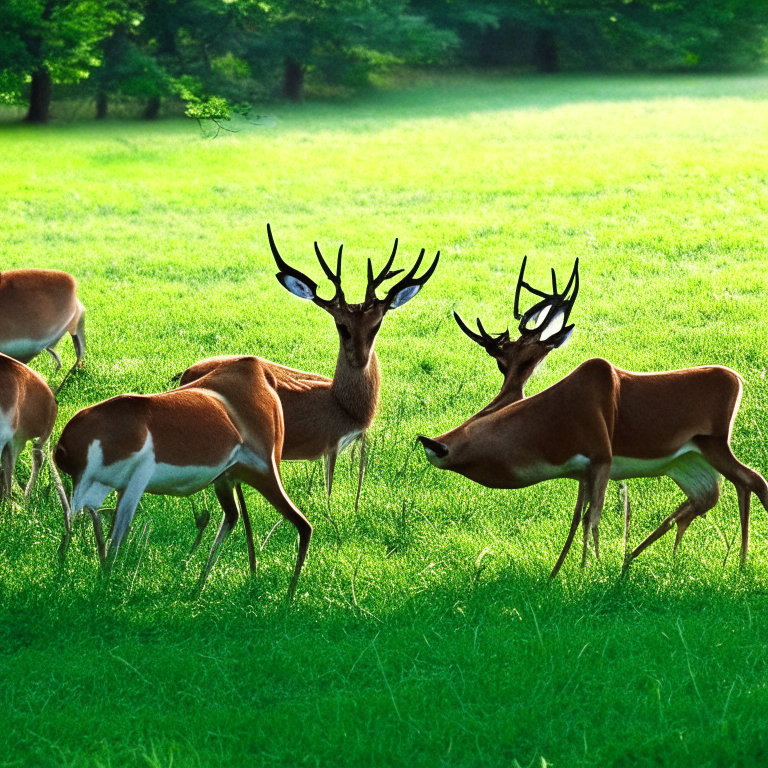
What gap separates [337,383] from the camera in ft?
19.6

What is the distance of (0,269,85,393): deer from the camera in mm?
8211

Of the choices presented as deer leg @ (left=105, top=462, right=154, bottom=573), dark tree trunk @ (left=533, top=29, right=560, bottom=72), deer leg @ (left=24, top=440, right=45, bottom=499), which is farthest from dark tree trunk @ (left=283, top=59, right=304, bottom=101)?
deer leg @ (left=105, top=462, right=154, bottom=573)

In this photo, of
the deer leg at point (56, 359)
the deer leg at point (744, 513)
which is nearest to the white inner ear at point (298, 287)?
the deer leg at point (744, 513)

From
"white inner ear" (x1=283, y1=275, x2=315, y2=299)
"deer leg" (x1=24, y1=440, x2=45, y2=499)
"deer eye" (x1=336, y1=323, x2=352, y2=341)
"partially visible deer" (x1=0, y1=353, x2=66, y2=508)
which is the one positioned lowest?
"deer leg" (x1=24, y1=440, x2=45, y2=499)

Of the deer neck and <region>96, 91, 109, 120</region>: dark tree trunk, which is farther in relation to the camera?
<region>96, 91, 109, 120</region>: dark tree trunk

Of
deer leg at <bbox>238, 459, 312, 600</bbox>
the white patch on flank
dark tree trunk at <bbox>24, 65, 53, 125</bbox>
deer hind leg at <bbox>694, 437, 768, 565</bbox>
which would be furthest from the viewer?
dark tree trunk at <bbox>24, 65, 53, 125</bbox>

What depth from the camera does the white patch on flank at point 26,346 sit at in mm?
8203

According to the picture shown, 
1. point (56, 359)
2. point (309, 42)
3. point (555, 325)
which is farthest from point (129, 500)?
point (309, 42)

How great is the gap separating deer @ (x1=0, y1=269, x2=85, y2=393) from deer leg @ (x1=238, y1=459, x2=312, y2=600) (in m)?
3.78

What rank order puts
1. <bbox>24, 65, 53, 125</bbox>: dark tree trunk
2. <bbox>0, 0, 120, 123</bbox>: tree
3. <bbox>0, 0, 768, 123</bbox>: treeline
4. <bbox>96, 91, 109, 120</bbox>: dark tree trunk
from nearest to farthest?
<bbox>0, 0, 120, 123</bbox>: tree
<bbox>0, 0, 768, 123</bbox>: treeline
<bbox>24, 65, 53, 125</bbox>: dark tree trunk
<bbox>96, 91, 109, 120</bbox>: dark tree trunk

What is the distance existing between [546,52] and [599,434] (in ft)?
148

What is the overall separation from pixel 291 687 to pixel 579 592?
1508 millimetres

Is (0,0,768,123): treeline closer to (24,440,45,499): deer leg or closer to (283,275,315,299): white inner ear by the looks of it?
(283,275,315,299): white inner ear

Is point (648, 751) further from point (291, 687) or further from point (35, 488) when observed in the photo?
point (35, 488)
